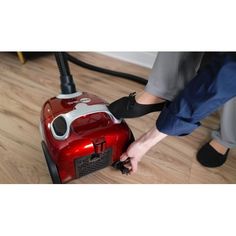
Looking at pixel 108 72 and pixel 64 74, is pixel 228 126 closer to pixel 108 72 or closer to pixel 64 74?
pixel 64 74

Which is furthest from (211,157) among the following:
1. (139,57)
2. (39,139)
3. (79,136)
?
(139,57)

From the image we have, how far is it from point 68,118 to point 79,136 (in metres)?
0.05

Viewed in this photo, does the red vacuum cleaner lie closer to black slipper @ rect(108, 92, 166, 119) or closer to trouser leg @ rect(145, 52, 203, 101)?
black slipper @ rect(108, 92, 166, 119)

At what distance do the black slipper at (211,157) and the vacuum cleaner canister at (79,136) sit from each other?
30 centimetres

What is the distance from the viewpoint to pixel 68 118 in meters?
0.63

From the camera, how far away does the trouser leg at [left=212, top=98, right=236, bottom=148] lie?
2.56 feet

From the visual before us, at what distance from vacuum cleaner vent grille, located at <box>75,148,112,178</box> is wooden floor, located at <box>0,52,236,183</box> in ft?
0.33

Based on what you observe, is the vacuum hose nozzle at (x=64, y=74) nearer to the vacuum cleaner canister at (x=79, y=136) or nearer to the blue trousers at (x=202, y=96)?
the vacuum cleaner canister at (x=79, y=136)

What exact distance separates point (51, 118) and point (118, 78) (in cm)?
67

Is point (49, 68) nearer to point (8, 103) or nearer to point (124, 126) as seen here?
point (8, 103)

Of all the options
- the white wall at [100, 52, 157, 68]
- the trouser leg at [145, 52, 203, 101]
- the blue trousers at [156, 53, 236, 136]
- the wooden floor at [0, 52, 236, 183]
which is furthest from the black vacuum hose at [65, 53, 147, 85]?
the blue trousers at [156, 53, 236, 136]

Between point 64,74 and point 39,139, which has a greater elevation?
point 64,74

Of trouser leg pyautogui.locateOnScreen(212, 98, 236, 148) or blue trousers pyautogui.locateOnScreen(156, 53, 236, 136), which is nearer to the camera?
blue trousers pyautogui.locateOnScreen(156, 53, 236, 136)

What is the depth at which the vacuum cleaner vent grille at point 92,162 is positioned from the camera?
0.65 meters
